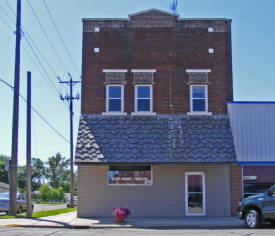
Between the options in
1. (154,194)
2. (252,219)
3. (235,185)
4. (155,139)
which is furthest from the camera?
(235,185)

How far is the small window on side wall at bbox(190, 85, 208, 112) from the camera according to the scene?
19.3 m

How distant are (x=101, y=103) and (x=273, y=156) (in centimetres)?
880

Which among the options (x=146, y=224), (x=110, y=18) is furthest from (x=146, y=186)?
(x=110, y=18)

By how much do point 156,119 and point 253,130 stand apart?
4774mm

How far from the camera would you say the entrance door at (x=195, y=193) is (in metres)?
18.3

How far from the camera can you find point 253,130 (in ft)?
61.4

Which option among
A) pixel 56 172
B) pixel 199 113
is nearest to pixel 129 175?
pixel 199 113

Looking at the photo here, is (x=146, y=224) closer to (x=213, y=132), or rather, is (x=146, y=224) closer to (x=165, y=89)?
(x=213, y=132)

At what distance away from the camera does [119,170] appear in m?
18.5

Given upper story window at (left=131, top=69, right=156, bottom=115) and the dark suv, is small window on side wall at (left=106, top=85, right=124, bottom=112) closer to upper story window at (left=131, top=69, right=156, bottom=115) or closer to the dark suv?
upper story window at (left=131, top=69, right=156, bottom=115)

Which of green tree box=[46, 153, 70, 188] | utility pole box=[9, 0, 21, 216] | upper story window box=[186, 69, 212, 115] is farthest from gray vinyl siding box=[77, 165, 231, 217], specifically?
green tree box=[46, 153, 70, 188]

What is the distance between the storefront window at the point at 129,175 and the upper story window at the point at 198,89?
3985 mm

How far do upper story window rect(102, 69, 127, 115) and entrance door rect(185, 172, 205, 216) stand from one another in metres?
4.81

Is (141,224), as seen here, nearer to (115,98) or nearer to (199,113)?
(199,113)
